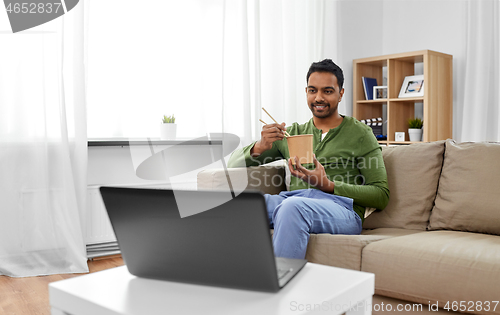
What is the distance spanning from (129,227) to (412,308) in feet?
3.39

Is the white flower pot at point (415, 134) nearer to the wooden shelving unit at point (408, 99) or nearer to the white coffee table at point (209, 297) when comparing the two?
the wooden shelving unit at point (408, 99)

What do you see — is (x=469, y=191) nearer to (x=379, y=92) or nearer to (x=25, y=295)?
(x=25, y=295)

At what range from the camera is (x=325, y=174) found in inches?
73.1

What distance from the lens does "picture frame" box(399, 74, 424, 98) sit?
12.2ft

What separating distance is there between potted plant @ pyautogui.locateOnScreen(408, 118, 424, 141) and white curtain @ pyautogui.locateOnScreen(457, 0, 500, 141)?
0.34 m

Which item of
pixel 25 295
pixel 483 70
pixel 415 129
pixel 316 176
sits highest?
pixel 483 70

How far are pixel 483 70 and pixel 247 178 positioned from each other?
7.89 feet

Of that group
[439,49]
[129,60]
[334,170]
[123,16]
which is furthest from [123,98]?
[439,49]

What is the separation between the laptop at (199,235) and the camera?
2.50ft

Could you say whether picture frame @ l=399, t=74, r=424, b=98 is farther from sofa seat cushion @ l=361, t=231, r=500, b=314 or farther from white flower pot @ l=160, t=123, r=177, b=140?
sofa seat cushion @ l=361, t=231, r=500, b=314

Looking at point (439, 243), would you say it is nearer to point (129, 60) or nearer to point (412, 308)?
point (412, 308)

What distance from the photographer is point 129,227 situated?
87 centimetres

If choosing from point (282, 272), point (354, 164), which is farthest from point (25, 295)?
point (282, 272)

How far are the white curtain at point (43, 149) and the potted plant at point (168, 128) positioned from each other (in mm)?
480
